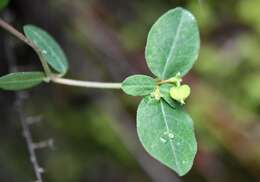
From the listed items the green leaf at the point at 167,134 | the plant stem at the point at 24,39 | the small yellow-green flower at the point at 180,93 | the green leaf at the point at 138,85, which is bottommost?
the green leaf at the point at 167,134

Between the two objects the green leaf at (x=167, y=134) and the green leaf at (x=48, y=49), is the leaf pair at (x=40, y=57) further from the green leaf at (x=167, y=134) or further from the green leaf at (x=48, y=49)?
the green leaf at (x=167, y=134)

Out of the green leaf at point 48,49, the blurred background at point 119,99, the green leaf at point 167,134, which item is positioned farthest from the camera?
the blurred background at point 119,99

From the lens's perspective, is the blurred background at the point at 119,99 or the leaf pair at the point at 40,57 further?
the blurred background at the point at 119,99

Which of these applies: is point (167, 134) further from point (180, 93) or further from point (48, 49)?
point (48, 49)

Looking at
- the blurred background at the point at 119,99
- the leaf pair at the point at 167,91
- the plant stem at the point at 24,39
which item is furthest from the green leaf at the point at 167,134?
the blurred background at the point at 119,99

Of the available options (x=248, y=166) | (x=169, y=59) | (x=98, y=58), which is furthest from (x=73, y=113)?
(x=169, y=59)
